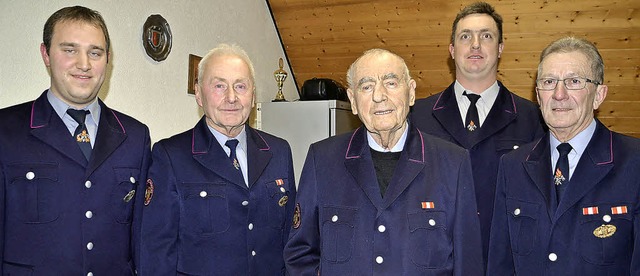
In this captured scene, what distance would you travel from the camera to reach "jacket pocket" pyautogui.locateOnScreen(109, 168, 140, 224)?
1.96 m

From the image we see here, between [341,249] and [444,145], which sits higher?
[444,145]

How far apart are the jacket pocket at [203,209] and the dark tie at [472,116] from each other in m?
1.17

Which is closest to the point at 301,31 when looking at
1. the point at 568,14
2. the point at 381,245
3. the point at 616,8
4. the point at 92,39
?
the point at 568,14

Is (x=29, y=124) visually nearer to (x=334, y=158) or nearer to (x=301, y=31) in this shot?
(x=334, y=158)

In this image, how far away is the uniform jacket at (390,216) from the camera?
5.63ft

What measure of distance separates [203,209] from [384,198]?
0.65 metres

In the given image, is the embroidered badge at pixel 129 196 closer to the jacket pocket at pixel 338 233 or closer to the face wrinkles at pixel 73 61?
the face wrinkles at pixel 73 61

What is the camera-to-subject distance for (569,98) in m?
1.91

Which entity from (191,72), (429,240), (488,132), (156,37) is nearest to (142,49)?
(156,37)

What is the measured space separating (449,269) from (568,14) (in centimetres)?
314

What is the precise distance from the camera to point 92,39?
1928 mm

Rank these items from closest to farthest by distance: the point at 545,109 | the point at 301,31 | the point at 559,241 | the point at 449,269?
the point at 449,269 → the point at 559,241 → the point at 545,109 → the point at 301,31

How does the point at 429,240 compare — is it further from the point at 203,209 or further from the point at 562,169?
the point at 203,209

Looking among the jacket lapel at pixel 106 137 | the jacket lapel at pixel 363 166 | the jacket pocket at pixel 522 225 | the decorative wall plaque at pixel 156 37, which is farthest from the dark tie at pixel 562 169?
the decorative wall plaque at pixel 156 37
